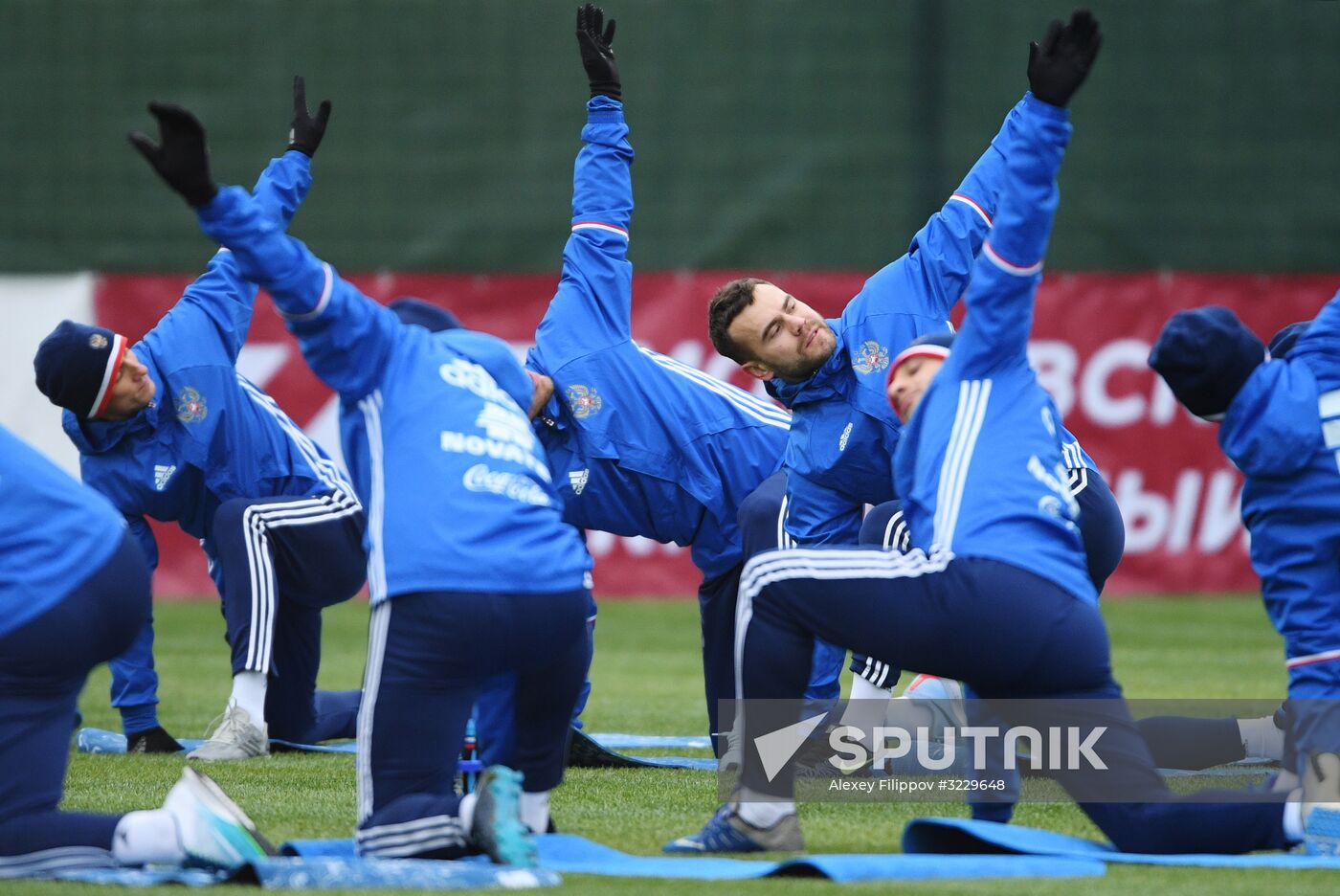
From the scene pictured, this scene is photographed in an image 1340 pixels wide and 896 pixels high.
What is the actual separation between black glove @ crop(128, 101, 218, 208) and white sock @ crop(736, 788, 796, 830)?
1.83 m

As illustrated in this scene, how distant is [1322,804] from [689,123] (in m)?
8.75

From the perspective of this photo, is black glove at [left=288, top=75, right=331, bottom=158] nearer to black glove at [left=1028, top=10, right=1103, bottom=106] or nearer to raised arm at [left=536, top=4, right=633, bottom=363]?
raised arm at [left=536, top=4, right=633, bottom=363]

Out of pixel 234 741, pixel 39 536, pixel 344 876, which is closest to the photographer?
pixel 344 876

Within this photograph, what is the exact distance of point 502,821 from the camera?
373cm

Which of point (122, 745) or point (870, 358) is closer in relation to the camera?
point (870, 358)

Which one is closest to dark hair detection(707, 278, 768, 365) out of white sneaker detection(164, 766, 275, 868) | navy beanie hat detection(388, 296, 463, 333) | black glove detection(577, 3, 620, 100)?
black glove detection(577, 3, 620, 100)

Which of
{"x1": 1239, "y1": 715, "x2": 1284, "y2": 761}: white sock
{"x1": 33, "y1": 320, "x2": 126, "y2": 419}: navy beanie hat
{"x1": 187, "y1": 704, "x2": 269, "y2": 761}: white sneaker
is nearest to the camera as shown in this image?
{"x1": 1239, "y1": 715, "x2": 1284, "y2": 761}: white sock

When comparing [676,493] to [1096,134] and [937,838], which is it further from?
[1096,134]

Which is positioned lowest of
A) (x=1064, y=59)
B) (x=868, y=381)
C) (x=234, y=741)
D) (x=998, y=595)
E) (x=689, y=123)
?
(x=234, y=741)

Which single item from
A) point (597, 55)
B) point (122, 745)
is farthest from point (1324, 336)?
point (122, 745)

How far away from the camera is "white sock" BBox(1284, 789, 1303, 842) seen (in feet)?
13.3

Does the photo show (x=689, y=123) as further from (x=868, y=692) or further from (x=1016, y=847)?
(x=1016, y=847)

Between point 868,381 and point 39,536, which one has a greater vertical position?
point 868,381

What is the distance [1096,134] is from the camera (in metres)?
12.1
